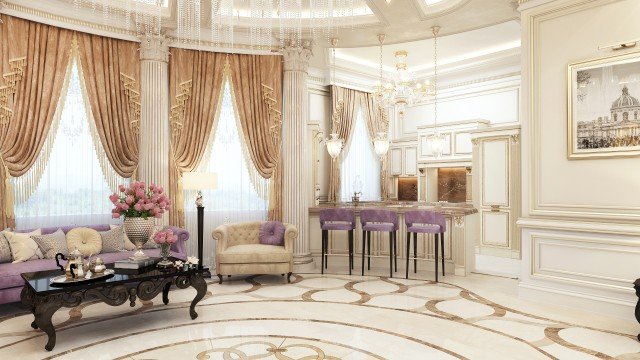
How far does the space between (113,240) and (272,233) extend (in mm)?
2018

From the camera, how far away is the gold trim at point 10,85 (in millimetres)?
5105

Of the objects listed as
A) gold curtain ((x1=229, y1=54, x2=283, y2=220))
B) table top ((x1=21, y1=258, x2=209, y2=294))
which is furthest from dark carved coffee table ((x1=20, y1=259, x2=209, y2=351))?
gold curtain ((x1=229, y1=54, x2=283, y2=220))

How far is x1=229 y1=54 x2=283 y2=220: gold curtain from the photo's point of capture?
6.65 m

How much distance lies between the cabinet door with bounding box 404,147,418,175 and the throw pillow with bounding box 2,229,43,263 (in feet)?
22.9

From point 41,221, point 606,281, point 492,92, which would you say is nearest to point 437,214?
point 606,281

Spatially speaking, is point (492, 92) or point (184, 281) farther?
point (492, 92)

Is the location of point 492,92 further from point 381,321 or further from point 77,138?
point 77,138

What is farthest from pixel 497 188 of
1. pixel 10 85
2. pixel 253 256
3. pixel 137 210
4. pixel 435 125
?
pixel 10 85

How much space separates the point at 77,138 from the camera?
569 cm

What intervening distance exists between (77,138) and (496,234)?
22.1 ft

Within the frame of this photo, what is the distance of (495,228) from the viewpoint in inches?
303

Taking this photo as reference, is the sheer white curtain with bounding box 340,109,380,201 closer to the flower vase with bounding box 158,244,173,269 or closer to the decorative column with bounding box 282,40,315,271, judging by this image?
the decorative column with bounding box 282,40,315,271

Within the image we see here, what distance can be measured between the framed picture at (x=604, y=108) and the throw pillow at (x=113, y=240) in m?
5.21

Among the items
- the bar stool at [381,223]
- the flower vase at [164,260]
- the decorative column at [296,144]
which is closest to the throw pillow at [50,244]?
the flower vase at [164,260]
